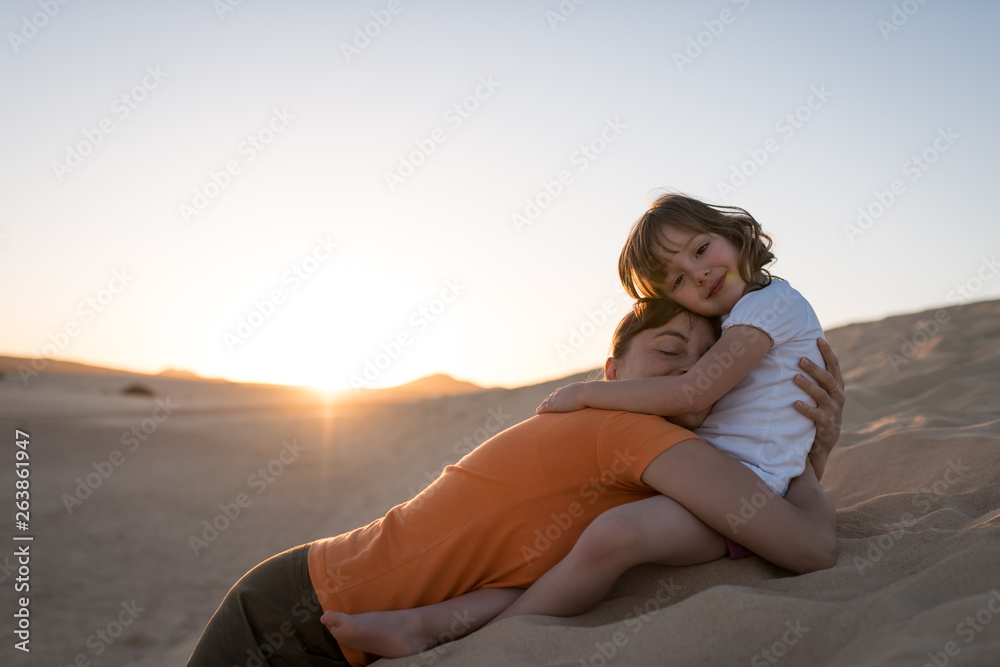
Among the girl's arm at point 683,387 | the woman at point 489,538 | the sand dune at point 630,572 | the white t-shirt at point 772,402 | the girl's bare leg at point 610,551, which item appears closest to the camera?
the sand dune at point 630,572

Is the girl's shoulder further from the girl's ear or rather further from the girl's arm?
the girl's ear

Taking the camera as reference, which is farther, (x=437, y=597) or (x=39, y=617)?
(x=39, y=617)

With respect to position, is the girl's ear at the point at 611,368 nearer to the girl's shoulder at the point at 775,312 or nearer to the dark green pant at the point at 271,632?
the girl's shoulder at the point at 775,312

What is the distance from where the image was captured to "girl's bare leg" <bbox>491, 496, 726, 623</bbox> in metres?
1.96

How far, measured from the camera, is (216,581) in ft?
17.7

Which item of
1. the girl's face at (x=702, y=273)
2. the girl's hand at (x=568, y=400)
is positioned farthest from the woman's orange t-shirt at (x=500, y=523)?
the girl's face at (x=702, y=273)

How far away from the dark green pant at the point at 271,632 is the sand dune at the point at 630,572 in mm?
326

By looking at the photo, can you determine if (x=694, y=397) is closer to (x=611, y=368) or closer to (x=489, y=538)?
(x=611, y=368)

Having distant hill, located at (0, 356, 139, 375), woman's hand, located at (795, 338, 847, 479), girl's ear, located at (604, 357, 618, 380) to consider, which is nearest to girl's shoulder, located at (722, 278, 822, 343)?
woman's hand, located at (795, 338, 847, 479)

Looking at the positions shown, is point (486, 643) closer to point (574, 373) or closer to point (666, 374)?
point (666, 374)

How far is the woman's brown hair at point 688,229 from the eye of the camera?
2971 millimetres

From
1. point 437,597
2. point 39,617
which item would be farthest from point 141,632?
point 437,597

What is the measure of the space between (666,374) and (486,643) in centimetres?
120

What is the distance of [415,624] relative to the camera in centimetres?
207
